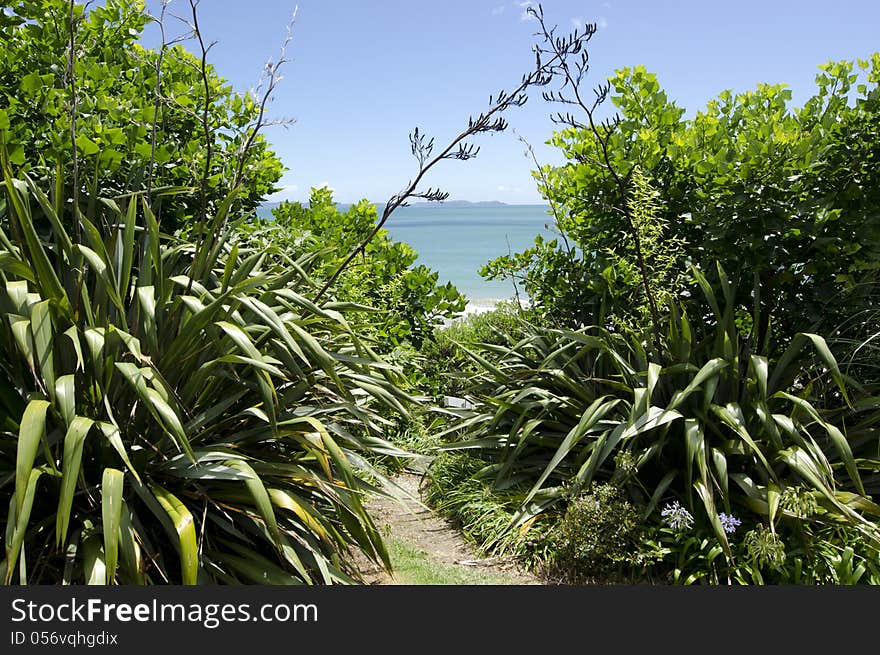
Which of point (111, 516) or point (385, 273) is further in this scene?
point (385, 273)

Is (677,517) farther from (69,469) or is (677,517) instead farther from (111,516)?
(69,469)

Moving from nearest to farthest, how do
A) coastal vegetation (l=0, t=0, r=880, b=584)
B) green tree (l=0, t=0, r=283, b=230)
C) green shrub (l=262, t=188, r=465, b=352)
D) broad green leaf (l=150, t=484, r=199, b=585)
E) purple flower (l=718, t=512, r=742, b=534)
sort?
broad green leaf (l=150, t=484, r=199, b=585)
coastal vegetation (l=0, t=0, r=880, b=584)
purple flower (l=718, t=512, r=742, b=534)
green tree (l=0, t=0, r=283, b=230)
green shrub (l=262, t=188, r=465, b=352)

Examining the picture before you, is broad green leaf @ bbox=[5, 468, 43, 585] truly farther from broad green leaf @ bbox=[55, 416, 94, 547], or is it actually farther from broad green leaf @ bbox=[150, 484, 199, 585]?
broad green leaf @ bbox=[150, 484, 199, 585]

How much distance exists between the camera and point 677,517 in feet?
12.0

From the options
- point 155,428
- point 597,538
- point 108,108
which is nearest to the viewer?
point 155,428

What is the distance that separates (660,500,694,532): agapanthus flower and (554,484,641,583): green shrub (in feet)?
0.47

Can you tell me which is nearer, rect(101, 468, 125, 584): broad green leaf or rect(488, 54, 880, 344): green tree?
rect(101, 468, 125, 584): broad green leaf

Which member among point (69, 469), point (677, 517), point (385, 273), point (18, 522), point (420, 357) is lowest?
point (677, 517)

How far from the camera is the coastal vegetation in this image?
2996mm

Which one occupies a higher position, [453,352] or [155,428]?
[453,352]

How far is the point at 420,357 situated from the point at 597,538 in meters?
2.61

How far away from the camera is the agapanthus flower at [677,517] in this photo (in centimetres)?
367

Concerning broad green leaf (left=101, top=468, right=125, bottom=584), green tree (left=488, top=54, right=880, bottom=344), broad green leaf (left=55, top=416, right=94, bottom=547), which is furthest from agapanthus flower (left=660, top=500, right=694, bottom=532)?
broad green leaf (left=55, top=416, right=94, bottom=547)

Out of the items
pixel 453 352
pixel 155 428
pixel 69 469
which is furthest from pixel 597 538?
pixel 453 352
